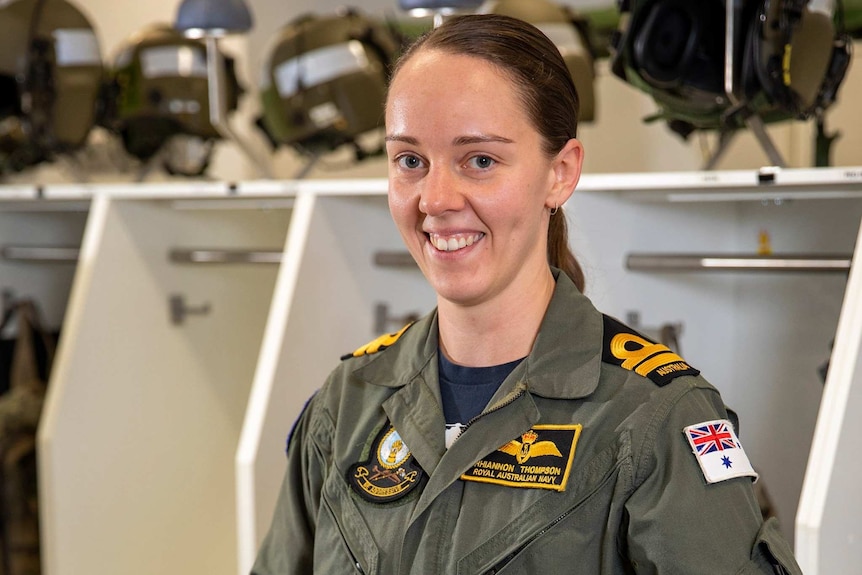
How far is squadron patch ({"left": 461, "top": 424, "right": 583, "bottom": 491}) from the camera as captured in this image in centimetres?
99

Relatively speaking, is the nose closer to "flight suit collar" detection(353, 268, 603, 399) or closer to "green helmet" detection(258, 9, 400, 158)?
"flight suit collar" detection(353, 268, 603, 399)

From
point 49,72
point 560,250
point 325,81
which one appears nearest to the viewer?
point 560,250

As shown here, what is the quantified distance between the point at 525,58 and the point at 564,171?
12cm

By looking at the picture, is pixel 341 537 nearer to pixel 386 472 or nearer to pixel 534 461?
pixel 386 472

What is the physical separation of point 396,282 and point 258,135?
1.31 meters

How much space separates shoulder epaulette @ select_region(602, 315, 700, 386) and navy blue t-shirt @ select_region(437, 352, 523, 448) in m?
0.10

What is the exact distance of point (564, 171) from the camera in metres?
1.08

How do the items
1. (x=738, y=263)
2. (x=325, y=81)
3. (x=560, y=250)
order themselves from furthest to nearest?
1. (x=325, y=81)
2. (x=738, y=263)
3. (x=560, y=250)

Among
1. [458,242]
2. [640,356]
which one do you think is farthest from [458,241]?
[640,356]

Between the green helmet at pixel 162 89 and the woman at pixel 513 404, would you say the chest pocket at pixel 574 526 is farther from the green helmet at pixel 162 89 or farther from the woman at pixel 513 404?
the green helmet at pixel 162 89

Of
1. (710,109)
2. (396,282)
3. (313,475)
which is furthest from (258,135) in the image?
(313,475)

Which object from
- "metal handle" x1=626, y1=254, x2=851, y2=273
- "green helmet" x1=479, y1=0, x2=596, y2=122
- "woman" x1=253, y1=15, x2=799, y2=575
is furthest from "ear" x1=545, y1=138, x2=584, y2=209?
"green helmet" x1=479, y1=0, x2=596, y2=122

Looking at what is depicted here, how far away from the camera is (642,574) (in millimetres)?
946

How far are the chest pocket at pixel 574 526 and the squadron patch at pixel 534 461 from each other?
14 mm
